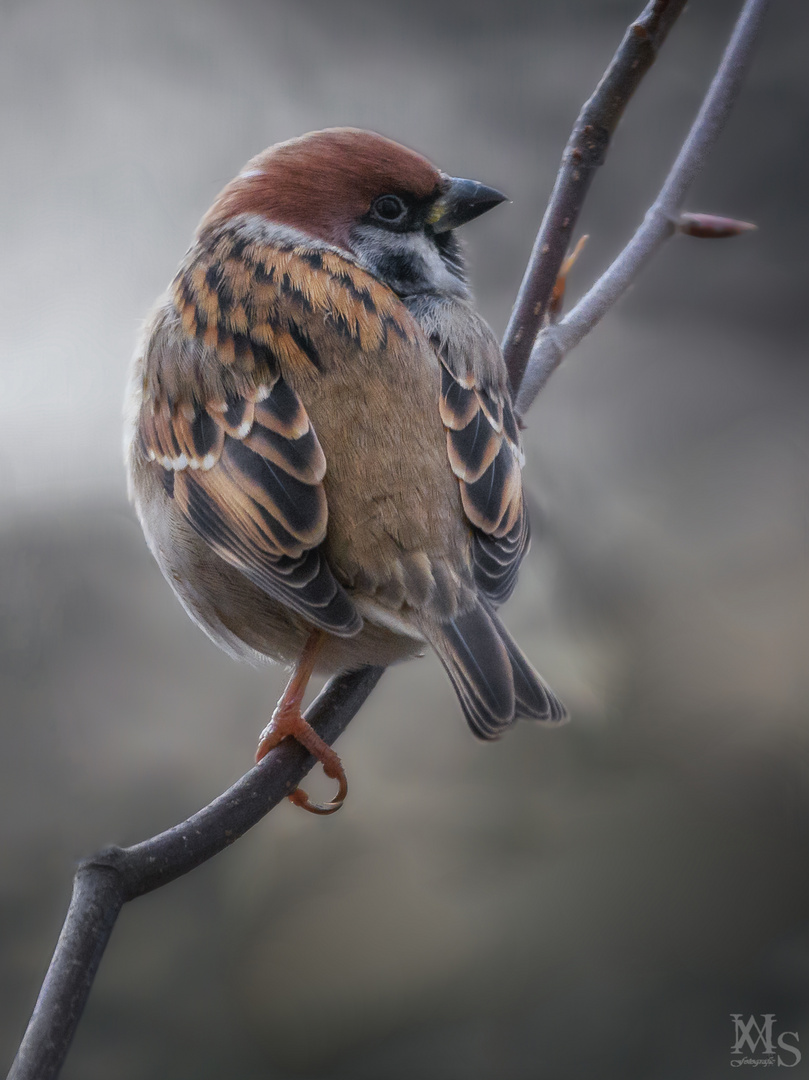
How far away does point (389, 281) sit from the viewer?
2023 mm

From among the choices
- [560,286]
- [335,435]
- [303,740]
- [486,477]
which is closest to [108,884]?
[303,740]

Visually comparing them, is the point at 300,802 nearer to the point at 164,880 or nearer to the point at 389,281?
the point at 164,880

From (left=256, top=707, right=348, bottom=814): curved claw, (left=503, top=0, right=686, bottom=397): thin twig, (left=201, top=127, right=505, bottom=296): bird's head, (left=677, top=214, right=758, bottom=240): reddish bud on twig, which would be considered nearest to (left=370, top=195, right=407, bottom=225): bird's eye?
(left=201, top=127, right=505, bottom=296): bird's head

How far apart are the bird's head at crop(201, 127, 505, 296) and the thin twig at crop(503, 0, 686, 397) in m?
0.20

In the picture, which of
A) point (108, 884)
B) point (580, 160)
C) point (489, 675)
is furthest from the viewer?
point (580, 160)

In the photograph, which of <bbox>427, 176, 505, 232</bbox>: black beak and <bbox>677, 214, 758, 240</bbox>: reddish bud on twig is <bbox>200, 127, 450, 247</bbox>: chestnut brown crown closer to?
<bbox>427, 176, 505, 232</bbox>: black beak

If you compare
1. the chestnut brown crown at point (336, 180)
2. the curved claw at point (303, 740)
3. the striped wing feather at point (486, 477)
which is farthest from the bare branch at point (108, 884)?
the chestnut brown crown at point (336, 180)

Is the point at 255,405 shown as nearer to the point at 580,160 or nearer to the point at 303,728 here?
the point at 303,728

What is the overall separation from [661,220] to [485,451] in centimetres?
56

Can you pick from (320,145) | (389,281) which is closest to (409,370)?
(389,281)

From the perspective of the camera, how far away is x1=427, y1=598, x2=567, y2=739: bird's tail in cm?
146

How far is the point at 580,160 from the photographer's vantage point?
71.4 inches

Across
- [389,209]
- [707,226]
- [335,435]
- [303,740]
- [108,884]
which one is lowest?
[108,884]

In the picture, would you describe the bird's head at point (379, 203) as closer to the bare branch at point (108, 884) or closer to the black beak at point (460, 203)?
the black beak at point (460, 203)
